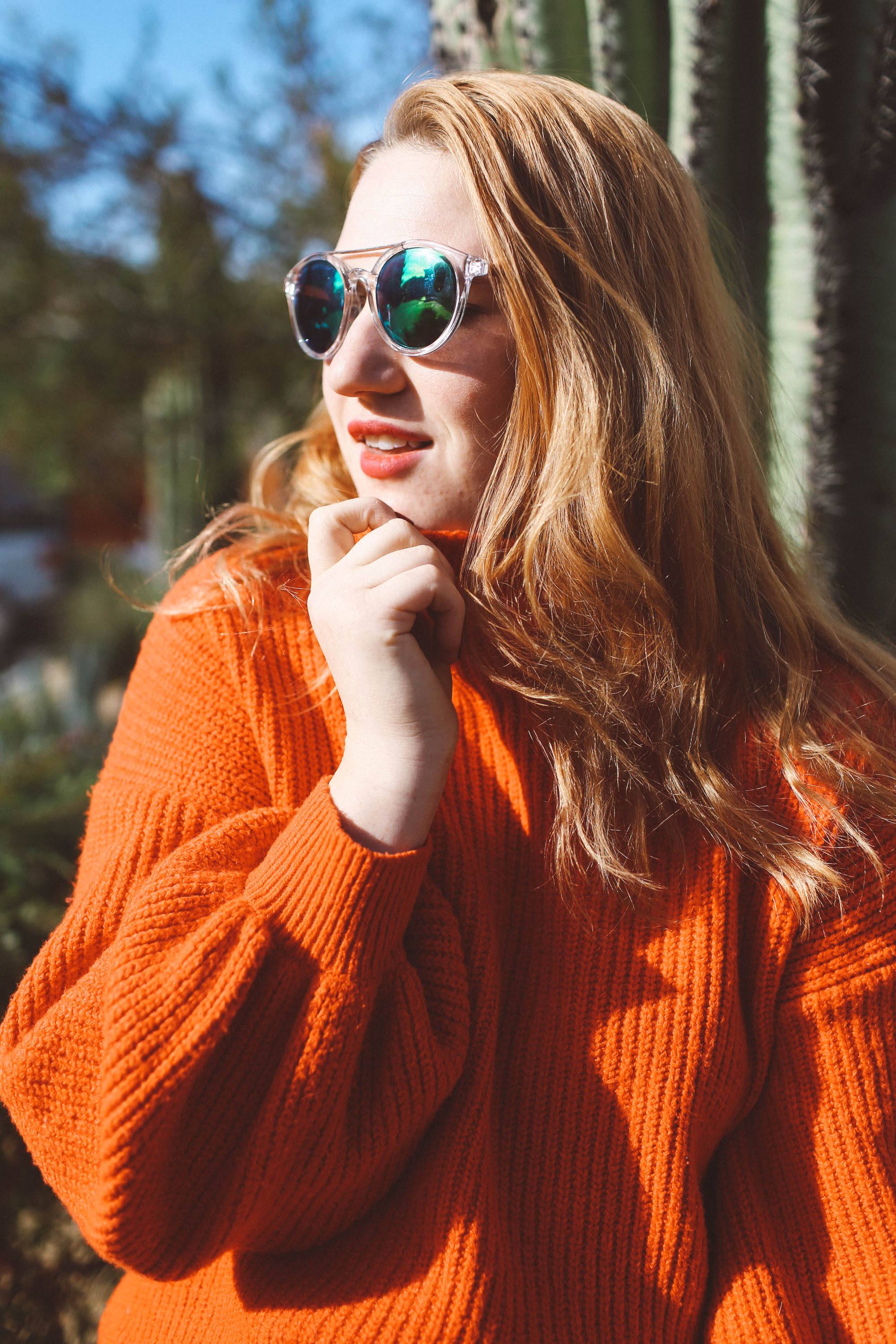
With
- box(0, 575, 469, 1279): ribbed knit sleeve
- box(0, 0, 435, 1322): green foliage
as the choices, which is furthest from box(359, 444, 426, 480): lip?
box(0, 0, 435, 1322): green foliage

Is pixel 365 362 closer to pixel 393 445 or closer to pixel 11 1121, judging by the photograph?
pixel 393 445

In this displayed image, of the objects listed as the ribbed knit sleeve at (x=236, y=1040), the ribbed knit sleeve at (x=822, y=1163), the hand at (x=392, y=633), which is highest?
the hand at (x=392, y=633)

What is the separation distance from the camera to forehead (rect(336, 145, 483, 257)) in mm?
1379

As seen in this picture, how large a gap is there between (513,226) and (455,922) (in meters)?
1.03

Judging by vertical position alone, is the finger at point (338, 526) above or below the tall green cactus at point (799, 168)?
below

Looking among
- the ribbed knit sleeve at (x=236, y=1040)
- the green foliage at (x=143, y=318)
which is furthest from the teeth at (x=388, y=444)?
the green foliage at (x=143, y=318)

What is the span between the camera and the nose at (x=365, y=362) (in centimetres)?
138

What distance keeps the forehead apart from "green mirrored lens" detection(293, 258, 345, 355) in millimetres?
52

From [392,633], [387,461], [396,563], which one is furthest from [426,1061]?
[387,461]

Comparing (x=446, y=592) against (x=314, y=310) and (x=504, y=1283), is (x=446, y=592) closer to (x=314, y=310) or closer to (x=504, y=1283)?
(x=314, y=310)

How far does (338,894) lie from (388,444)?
699mm

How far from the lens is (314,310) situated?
4.91ft

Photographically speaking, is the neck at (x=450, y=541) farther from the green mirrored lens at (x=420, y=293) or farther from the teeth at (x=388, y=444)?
the green mirrored lens at (x=420, y=293)

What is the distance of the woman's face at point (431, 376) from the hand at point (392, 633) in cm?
13
